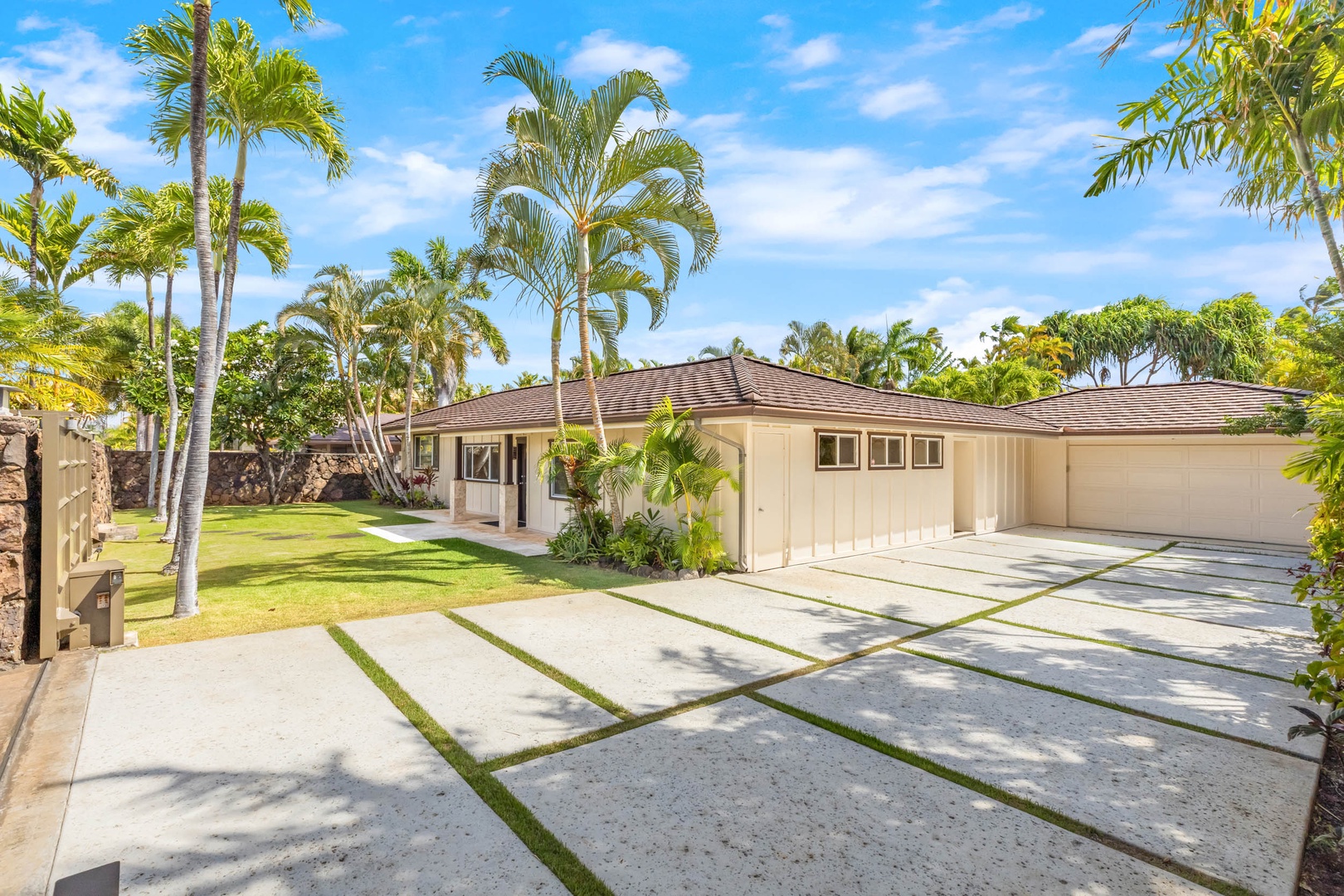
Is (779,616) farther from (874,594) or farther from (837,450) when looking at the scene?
(837,450)

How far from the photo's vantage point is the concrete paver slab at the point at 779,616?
19.5 ft

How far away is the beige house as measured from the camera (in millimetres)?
9523

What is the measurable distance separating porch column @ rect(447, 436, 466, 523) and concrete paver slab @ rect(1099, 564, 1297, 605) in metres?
Result: 14.3

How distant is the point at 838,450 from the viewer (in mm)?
10609

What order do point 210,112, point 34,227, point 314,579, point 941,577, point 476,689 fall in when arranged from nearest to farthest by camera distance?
point 476,689 < point 210,112 < point 314,579 < point 941,577 < point 34,227

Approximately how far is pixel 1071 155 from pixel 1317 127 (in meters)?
2.47

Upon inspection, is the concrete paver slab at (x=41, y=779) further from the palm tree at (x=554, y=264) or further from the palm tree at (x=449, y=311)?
the palm tree at (x=449, y=311)

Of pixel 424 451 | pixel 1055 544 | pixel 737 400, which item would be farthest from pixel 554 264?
pixel 424 451

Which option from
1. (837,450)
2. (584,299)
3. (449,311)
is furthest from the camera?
(449,311)

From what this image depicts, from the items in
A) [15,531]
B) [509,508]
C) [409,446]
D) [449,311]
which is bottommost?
[509,508]

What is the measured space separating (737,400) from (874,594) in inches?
126

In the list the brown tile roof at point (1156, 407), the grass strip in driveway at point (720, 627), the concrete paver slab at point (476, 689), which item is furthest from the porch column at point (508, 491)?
the brown tile roof at point (1156, 407)

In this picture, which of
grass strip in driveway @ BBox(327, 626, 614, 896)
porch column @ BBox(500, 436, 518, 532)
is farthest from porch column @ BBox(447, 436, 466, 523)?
grass strip in driveway @ BBox(327, 626, 614, 896)

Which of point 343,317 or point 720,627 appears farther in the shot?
point 343,317
